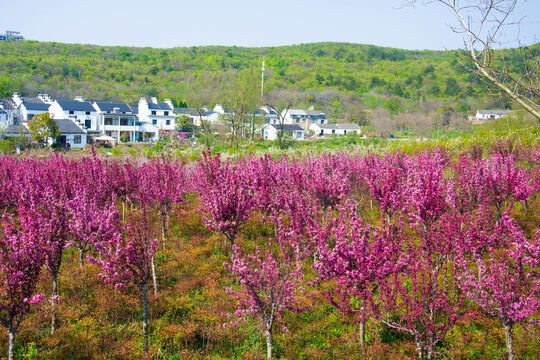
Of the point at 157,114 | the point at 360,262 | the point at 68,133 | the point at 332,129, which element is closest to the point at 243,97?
the point at 68,133

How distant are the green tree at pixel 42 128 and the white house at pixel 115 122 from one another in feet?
51.1

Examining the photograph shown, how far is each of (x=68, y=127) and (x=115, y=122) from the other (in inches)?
442

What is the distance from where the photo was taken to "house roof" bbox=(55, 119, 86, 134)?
51844 millimetres

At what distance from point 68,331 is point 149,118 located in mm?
68801

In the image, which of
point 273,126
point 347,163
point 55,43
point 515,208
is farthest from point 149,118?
point 55,43

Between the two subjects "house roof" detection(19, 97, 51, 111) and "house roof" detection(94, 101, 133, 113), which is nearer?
"house roof" detection(94, 101, 133, 113)

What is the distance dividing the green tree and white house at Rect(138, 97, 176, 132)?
76.8 feet

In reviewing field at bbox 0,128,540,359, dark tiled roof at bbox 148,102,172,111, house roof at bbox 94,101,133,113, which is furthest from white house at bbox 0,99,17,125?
field at bbox 0,128,540,359

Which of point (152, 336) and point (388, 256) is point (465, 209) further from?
point (152, 336)

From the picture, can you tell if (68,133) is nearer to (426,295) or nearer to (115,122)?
(115,122)

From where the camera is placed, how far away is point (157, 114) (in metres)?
71.4

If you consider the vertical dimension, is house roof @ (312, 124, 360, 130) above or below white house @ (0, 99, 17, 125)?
above

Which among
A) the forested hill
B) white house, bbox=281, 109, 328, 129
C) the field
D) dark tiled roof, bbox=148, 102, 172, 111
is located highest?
the forested hill

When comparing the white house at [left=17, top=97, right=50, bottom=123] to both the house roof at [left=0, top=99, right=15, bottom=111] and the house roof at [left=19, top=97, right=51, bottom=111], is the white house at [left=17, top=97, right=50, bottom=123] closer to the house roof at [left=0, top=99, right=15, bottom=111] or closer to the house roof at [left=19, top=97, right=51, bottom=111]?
the house roof at [left=19, top=97, right=51, bottom=111]
